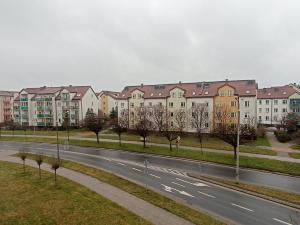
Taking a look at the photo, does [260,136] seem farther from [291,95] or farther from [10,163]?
[10,163]

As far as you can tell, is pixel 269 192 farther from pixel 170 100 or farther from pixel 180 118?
pixel 170 100

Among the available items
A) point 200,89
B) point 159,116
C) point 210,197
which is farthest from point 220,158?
point 200,89

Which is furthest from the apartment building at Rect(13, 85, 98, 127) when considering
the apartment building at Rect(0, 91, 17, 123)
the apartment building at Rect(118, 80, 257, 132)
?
the apartment building at Rect(0, 91, 17, 123)

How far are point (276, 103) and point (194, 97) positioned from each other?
2835 cm

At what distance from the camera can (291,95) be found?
211 ft

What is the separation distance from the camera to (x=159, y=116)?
175ft

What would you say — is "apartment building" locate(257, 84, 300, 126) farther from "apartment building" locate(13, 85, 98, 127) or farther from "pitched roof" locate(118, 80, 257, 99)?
"apartment building" locate(13, 85, 98, 127)

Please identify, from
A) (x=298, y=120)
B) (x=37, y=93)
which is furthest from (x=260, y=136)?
(x=37, y=93)

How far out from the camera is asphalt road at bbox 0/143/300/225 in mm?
14719

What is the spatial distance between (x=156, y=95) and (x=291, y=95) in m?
37.2

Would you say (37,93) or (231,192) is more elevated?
(37,93)

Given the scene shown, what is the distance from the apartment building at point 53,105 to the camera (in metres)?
73.1

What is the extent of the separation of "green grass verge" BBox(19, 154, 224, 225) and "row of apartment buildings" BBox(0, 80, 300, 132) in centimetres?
2630

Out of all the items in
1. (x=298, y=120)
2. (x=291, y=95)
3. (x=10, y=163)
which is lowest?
(x=10, y=163)
